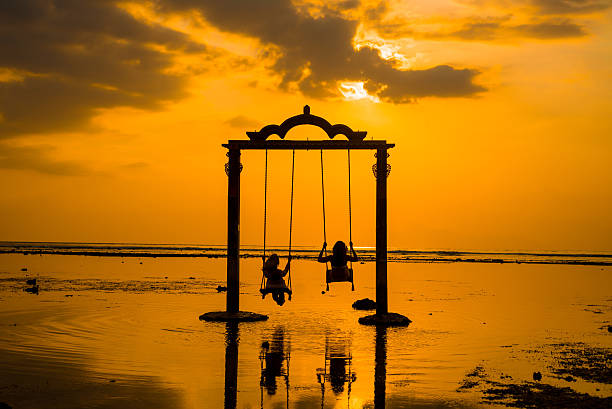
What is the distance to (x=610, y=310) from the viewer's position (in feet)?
99.5

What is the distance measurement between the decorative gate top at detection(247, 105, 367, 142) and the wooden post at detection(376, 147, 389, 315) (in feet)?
3.32

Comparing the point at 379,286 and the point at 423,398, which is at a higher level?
the point at 379,286

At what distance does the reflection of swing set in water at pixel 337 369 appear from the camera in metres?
13.2

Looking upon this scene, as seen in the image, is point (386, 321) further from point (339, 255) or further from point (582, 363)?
point (582, 363)

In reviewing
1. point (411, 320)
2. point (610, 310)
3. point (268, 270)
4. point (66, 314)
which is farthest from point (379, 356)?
point (610, 310)

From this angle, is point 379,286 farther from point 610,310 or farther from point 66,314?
point 610,310

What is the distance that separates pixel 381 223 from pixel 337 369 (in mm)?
8588

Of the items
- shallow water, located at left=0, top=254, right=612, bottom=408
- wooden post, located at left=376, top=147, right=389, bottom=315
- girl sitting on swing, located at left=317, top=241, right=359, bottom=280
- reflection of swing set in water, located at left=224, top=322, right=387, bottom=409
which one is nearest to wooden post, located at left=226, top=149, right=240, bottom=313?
shallow water, located at left=0, top=254, right=612, bottom=408

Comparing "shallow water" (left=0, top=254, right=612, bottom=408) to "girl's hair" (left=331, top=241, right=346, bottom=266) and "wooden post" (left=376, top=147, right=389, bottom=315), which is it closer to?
"wooden post" (left=376, top=147, right=389, bottom=315)

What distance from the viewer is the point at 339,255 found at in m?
21.8

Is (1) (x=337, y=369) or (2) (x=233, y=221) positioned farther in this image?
(2) (x=233, y=221)

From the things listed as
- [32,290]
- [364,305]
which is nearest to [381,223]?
[364,305]

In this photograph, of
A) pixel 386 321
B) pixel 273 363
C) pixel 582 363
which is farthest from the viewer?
pixel 386 321

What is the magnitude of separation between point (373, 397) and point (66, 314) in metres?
15.5
